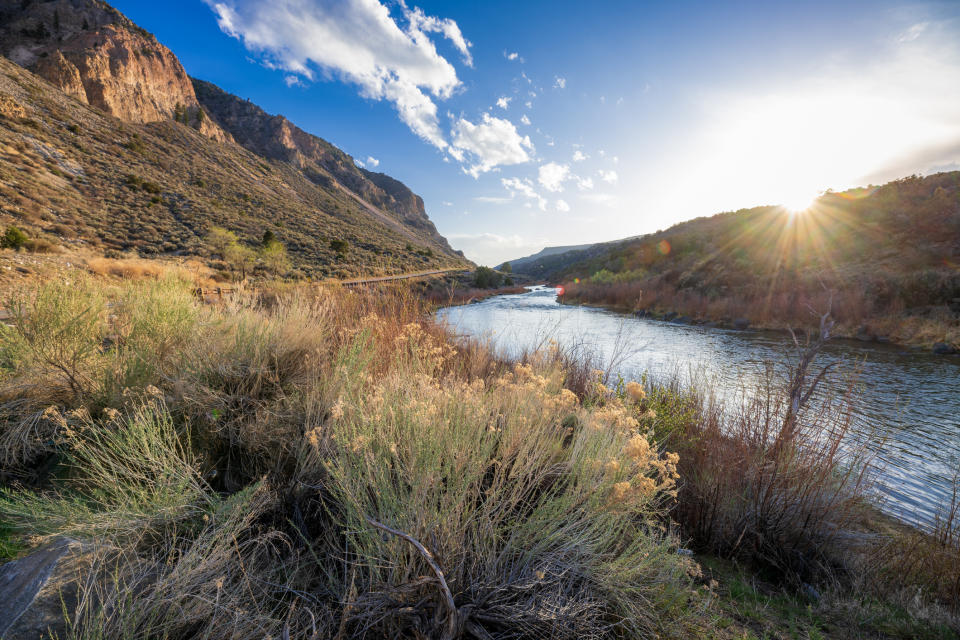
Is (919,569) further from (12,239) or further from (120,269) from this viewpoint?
(12,239)

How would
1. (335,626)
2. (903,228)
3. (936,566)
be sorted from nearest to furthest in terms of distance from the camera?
(335,626), (936,566), (903,228)

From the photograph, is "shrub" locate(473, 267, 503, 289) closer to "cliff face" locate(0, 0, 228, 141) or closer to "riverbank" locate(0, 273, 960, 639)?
"riverbank" locate(0, 273, 960, 639)

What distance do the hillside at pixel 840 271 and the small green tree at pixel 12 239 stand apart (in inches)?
824

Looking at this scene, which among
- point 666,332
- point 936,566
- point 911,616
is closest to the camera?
point 911,616

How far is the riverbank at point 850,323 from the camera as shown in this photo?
1195 cm

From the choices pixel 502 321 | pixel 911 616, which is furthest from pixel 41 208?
pixel 911 616

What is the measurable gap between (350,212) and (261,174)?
14.3 m

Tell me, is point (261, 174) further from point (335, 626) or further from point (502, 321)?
point (335, 626)

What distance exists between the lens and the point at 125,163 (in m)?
30.3

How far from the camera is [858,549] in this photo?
3127 millimetres

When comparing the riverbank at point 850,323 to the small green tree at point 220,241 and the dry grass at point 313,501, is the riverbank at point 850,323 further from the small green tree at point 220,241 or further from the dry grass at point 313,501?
the small green tree at point 220,241

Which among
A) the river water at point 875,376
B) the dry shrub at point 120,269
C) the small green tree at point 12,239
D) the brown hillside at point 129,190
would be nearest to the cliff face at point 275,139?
the brown hillside at point 129,190

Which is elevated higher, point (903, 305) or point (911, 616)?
point (903, 305)

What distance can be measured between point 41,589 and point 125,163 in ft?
145
